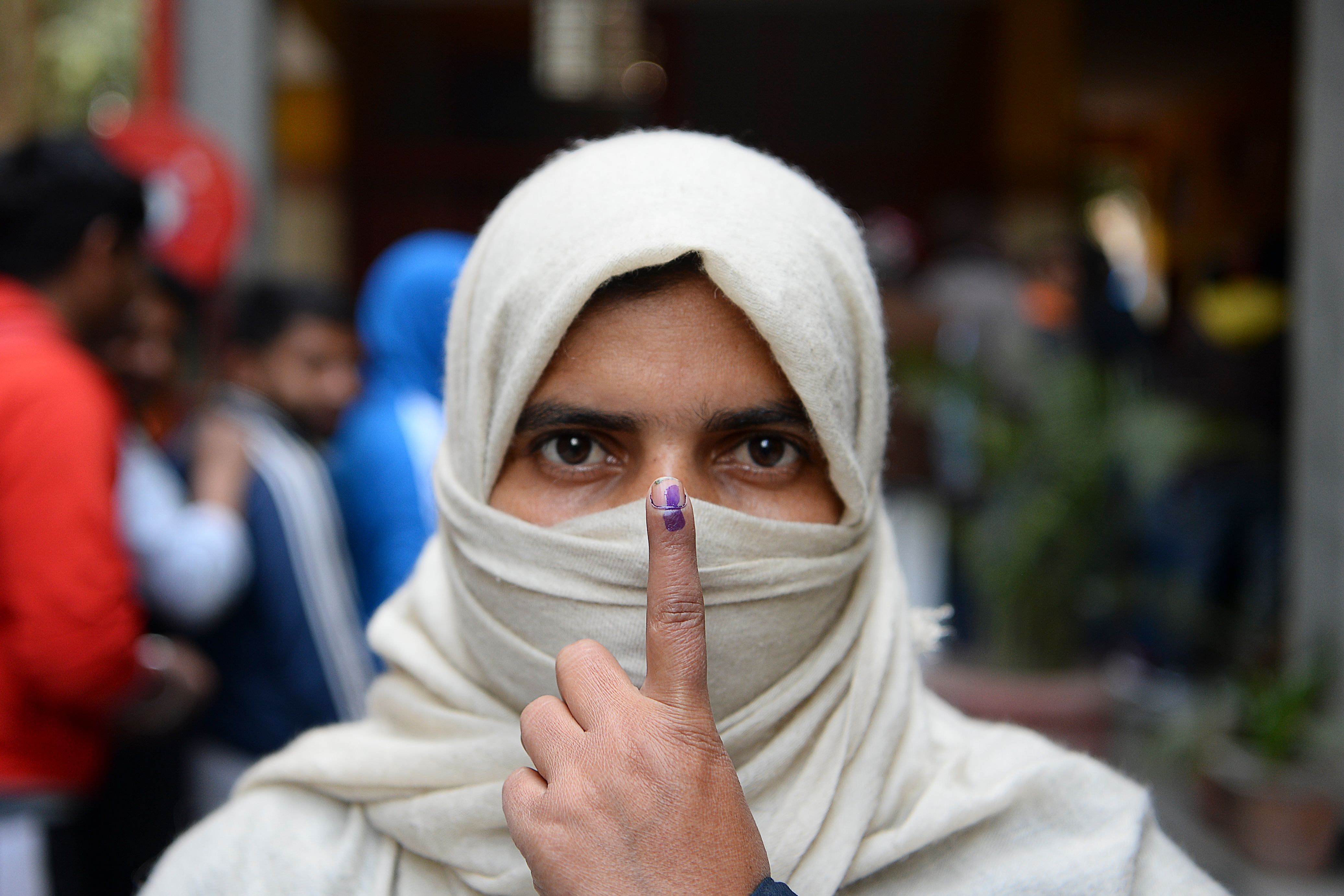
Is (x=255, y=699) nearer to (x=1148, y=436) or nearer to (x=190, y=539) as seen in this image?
(x=190, y=539)

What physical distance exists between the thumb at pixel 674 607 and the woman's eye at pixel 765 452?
11.8 inches

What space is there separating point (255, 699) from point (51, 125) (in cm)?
320

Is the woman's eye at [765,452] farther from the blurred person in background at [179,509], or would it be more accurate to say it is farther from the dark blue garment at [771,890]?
the blurred person in background at [179,509]

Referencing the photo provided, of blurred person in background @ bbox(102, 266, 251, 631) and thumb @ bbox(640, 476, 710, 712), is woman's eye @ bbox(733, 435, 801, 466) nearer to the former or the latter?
thumb @ bbox(640, 476, 710, 712)

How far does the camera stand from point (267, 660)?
103 inches

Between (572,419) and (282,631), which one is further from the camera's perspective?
(282,631)

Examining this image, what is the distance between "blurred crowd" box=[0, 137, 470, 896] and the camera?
2021 mm

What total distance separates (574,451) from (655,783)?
0.44 metres

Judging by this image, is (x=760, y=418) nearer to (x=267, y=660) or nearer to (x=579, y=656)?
(x=579, y=656)

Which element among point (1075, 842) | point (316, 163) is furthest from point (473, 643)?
point (316, 163)

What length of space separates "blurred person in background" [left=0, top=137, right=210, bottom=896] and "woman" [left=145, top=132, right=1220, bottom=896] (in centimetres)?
93

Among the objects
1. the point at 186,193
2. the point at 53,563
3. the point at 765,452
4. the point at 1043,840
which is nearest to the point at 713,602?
the point at 765,452

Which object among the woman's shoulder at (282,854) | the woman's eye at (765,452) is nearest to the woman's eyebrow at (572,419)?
the woman's eye at (765,452)

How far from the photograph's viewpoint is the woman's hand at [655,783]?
89 cm
